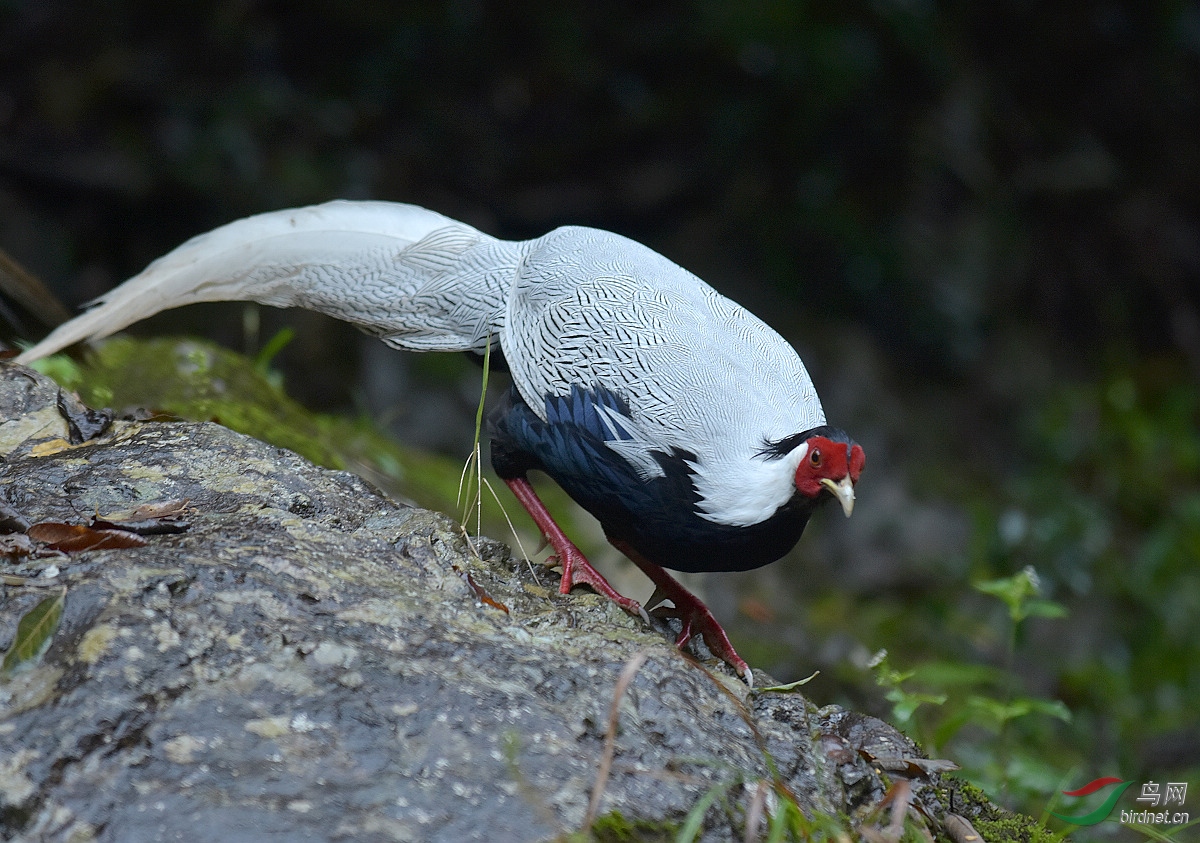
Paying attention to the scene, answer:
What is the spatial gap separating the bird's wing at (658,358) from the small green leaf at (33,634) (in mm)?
1493

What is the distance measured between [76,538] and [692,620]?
1.73 metres

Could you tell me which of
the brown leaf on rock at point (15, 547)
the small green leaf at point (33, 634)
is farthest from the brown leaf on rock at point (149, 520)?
the small green leaf at point (33, 634)

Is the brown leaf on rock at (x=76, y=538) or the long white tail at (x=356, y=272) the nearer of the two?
the brown leaf on rock at (x=76, y=538)

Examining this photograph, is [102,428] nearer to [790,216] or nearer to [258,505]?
[258,505]

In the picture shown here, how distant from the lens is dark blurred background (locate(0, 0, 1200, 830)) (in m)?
6.67

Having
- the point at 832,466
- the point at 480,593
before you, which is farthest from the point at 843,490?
the point at 480,593

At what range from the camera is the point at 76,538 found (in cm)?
229

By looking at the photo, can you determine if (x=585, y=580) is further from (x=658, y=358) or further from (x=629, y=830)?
(x=629, y=830)

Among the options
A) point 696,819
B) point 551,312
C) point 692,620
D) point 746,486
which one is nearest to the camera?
point 696,819

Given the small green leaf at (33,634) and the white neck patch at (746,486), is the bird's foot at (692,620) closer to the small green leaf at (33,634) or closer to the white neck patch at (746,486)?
the white neck patch at (746,486)

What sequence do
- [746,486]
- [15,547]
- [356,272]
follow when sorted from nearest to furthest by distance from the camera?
[15,547] < [746,486] < [356,272]

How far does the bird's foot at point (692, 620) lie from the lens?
3041 mm

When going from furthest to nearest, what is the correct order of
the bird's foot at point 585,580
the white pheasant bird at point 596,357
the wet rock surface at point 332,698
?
the bird's foot at point 585,580 < the white pheasant bird at point 596,357 < the wet rock surface at point 332,698

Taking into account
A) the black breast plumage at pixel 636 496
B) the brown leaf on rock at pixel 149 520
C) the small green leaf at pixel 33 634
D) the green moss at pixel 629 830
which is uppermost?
the black breast plumage at pixel 636 496
